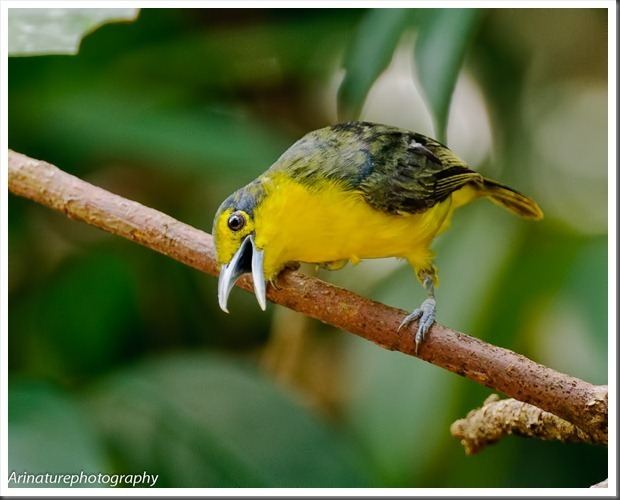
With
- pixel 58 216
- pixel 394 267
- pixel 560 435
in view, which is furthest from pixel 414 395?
pixel 58 216

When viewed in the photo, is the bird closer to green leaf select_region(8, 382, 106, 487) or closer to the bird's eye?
the bird's eye

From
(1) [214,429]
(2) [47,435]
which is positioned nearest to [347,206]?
(1) [214,429]

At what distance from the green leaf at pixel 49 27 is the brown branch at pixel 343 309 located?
8.3 inches

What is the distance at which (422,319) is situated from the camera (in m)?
1.38

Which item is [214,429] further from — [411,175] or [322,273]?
[411,175]

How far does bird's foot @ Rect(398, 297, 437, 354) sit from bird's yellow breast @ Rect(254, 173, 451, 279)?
0.13 metres

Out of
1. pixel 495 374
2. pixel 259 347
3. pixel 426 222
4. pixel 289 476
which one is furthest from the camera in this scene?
pixel 259 347

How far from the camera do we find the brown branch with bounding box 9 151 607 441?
121cm

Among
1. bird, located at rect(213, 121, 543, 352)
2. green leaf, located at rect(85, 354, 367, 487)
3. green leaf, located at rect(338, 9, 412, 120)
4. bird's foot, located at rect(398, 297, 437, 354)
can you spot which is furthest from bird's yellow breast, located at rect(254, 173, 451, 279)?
green leaf, located at rect(85, 354, 367, 487)

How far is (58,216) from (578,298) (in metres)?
1.18

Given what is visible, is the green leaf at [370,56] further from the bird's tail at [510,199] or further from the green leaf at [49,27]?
the green leaf at [49,27]

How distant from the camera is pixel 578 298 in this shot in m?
1.71

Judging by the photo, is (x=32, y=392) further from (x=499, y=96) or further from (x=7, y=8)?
(x=499, y=96)

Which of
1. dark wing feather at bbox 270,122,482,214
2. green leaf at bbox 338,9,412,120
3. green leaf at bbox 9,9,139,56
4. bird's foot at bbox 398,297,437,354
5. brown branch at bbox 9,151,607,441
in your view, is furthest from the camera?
green leaf at bbox 338,9,412,120
